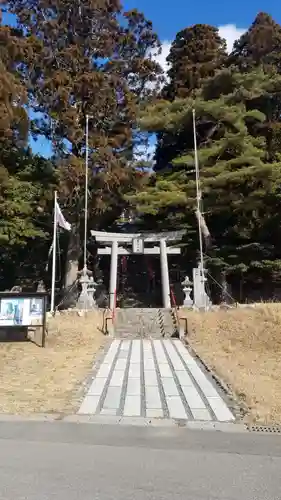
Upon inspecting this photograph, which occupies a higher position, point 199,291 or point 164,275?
point 164,275

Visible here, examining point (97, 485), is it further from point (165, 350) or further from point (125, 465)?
point (165, 350)

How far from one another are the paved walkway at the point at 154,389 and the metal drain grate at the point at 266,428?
1.23 ft

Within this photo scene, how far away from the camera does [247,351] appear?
36.8 ft

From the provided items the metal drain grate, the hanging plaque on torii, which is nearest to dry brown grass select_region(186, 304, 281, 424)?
the metal drain grate

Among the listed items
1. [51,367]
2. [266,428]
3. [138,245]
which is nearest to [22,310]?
[51,367]

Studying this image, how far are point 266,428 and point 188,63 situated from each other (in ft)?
80.6

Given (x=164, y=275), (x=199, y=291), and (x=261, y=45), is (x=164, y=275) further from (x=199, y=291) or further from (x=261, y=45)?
(x=261, y=45)

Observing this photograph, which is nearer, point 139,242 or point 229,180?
point 229,180

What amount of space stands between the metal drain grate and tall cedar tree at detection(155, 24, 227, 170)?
21796mm

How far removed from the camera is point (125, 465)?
13.4ft

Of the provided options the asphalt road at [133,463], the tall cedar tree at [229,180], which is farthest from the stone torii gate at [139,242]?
the asphalt road at [133,463]

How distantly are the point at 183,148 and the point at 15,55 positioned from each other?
1010 cm

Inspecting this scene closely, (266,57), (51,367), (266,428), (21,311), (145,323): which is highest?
(266,57)

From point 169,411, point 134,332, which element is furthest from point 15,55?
point 169,411
